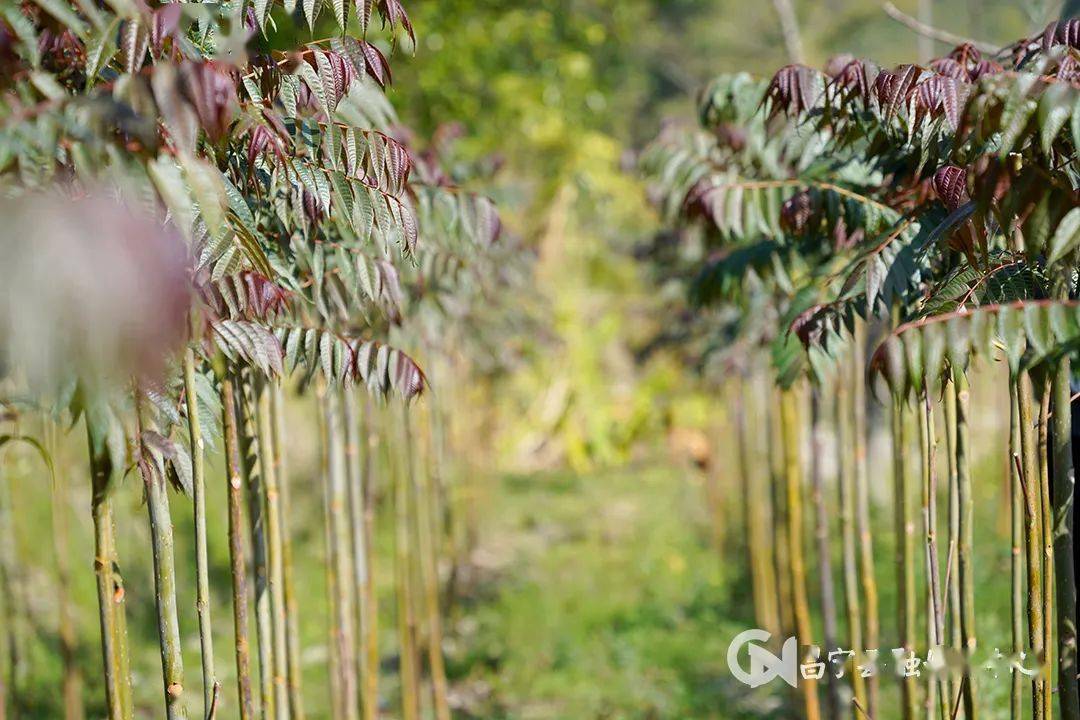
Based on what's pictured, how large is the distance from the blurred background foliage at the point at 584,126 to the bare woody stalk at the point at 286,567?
2.34 metres

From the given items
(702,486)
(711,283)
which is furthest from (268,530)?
(702,486)

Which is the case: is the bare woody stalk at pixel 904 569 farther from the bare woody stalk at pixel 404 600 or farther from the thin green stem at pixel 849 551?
the bare woody stalk at pixel 404 600

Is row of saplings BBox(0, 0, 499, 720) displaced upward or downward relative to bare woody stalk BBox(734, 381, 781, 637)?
upward

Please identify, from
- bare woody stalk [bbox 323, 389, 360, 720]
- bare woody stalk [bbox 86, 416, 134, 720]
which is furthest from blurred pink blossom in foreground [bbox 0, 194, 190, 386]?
bare woody stalk [bbox 323, 389, 360, 720]

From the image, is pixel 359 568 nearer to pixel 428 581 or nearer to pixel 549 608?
pixel 428 581

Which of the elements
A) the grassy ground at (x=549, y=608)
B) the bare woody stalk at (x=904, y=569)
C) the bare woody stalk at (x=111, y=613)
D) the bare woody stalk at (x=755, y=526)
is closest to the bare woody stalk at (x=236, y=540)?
the bare woody stalk at (x=111, y=613)

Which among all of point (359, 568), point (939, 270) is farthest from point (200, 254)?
point (359, 568)

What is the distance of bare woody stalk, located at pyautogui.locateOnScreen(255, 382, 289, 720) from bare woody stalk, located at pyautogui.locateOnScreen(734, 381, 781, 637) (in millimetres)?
3405

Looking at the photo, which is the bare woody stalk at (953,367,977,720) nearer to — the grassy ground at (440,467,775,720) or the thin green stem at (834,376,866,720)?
the thin green stem at (834,376,866,720)

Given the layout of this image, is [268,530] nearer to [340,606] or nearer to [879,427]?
[340,606]

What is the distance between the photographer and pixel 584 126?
1128 cm

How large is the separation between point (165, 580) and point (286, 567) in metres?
1.00

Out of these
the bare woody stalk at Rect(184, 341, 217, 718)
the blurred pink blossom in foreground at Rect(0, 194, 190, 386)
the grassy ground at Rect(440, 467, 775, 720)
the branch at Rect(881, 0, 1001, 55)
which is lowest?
the grassy ground at Rect(440, 467, 775, 720)

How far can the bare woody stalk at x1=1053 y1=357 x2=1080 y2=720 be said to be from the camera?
6.82 feet
